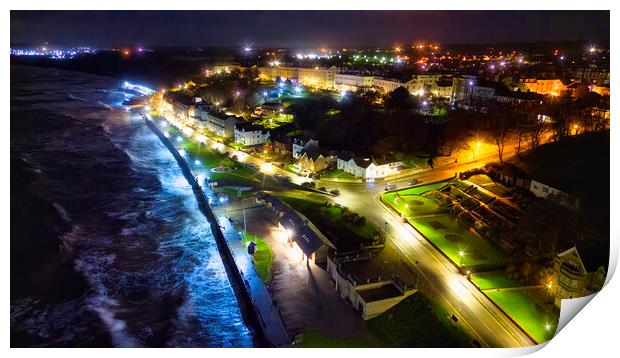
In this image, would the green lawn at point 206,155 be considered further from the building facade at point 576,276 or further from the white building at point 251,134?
the building facade at point 576,276

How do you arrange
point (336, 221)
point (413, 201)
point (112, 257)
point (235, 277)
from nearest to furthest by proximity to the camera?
point (235, 277)
point (112, 257)
point (336, 221)
point (413, 201)

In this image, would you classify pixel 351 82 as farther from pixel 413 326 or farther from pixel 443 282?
pixel 413 326

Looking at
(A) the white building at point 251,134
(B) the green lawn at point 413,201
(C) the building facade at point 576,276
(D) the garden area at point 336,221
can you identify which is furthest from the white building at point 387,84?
(C) the building facade at point 576,276

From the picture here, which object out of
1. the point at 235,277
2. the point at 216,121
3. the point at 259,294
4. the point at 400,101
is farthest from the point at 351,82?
the point at 259,294

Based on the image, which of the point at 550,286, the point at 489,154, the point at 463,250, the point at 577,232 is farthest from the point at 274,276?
the point at 489,154

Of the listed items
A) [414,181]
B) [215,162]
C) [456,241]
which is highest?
[215,162]

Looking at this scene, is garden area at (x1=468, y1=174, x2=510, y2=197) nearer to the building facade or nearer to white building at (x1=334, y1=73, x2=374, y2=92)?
the building facade

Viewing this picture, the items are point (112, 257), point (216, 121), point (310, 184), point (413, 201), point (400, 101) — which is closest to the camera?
point (112, 257)
